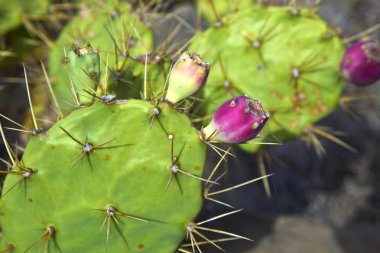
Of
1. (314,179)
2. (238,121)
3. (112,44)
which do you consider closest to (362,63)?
(238,121)

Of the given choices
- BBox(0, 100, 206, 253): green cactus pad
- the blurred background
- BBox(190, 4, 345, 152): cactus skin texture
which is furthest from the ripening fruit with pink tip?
the blurred background

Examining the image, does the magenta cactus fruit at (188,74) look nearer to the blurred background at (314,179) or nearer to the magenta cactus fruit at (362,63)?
the magenta cactus fruit at (362,63)

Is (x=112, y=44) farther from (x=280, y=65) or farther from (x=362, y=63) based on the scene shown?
(x=362, y=63)

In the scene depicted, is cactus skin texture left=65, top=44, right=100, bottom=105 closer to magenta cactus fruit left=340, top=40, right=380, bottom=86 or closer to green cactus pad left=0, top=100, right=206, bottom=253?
green cactus pad left=0, top=100, right=206, bottom=253

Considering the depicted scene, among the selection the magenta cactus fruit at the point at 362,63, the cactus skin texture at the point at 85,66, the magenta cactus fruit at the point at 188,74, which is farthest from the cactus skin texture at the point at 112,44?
the magenta cactus fruit at the point at 362,63

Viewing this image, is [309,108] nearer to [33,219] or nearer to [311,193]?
[33,219]
